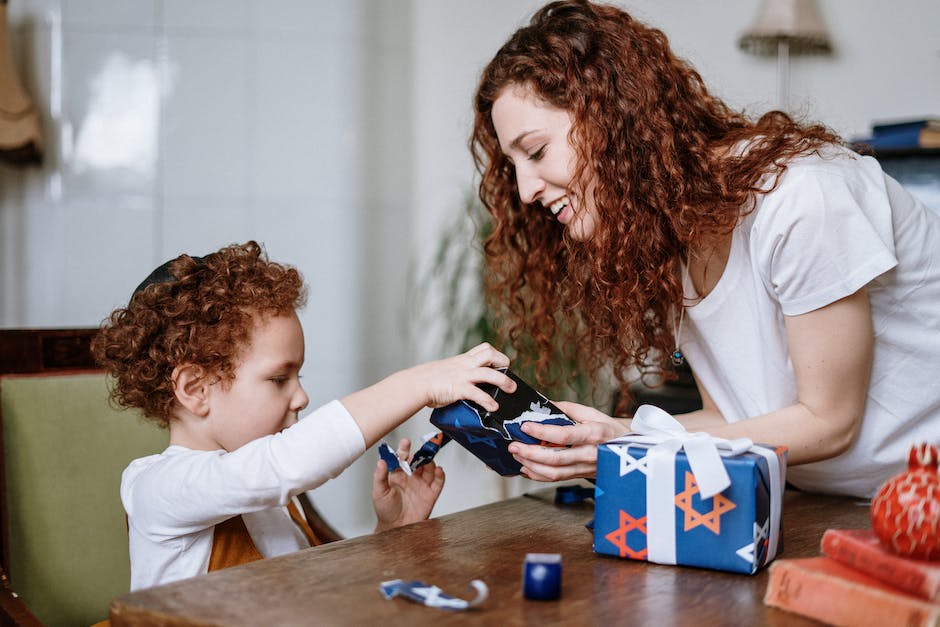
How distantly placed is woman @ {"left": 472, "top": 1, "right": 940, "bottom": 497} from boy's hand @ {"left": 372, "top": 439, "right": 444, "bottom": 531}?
0.32m

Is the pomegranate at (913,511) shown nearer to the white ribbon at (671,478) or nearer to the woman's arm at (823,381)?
A: the white ribbon at (671,478)

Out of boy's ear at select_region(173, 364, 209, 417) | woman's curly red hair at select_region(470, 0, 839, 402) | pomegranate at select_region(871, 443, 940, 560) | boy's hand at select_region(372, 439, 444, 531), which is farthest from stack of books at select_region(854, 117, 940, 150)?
boy's ear at select_region(173, 364, 209, 417)

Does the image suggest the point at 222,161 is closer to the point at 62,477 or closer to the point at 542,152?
the point at 62,477

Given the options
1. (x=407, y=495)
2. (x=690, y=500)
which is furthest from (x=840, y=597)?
(x=407, y=495)

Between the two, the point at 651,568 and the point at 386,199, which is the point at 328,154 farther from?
the point at 651,568

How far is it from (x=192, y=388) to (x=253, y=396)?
0.10 metres

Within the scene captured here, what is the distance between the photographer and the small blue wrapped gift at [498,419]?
121cm

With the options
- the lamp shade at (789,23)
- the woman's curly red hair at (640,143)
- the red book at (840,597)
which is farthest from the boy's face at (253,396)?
the lamp shade at (789,23)

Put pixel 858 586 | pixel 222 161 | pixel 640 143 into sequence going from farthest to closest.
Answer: pixel 222 161 < pixel 640 143 < pixel 858 586

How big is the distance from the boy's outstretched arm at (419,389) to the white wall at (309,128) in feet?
7.43

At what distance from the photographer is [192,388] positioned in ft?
4.67

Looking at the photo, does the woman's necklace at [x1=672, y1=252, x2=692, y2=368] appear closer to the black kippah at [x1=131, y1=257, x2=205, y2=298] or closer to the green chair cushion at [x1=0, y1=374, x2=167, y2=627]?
the black kippah at [x1=131, y1=257, x2=205, y2=298]

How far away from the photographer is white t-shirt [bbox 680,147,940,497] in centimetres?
133

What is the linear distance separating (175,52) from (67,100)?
1.38ft
